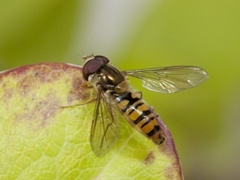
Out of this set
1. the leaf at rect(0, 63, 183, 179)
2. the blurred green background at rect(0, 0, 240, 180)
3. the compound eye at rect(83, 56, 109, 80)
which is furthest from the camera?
the blurred green background at rect(0, 0, 240, 180)

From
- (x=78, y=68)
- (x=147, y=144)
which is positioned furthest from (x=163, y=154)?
(x=78, y=68)

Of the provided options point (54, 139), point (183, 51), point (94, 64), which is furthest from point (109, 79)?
point (183, 51)

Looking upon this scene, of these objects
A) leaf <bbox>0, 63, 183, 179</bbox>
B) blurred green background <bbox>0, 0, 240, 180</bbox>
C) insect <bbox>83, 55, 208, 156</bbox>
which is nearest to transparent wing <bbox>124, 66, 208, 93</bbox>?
insect <bbox>83, 55, 208, 156</bbox>

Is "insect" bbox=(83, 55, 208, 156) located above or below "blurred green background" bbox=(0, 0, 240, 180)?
below

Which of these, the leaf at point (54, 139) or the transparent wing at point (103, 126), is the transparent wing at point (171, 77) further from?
the leaf at point (54, 139)

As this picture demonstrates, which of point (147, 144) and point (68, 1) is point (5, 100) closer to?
point (147, 144)

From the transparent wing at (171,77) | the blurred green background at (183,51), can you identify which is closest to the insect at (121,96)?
the transparent wing at (171,77)

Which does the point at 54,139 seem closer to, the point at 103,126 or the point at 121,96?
the point at 103,126

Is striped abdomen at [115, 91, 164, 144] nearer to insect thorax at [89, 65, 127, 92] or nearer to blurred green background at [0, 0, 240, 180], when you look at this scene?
insect thorax at [89, 65, 127, 92]
